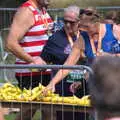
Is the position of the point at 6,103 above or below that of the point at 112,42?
below

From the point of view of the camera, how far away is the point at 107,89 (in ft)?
6.59

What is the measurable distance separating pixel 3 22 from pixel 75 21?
17.6 ft

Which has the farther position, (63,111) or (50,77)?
(50,77)

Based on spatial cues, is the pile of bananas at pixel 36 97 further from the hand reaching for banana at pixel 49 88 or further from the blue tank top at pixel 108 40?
the blue tank top at pixel 108 40

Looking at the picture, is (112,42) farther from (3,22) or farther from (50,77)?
(3,22)

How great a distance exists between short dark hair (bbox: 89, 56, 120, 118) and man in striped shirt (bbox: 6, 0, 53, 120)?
3.88 metres

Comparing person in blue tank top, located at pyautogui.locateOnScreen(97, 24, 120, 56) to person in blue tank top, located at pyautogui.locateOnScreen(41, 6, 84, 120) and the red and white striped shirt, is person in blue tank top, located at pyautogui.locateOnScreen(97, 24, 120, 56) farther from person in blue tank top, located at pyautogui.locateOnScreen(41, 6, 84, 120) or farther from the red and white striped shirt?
the red and white striped shirt

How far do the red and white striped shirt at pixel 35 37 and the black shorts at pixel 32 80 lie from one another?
6cm

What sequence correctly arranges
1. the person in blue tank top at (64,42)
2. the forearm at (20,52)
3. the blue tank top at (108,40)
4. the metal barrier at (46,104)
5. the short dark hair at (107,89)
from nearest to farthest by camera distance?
1. the short dark hair at (107,89)
2. the metal barrier at (46,104)
3. the blue tank top at (108,40)
4. the forearm at (20,52)
5. the person in blue tank top at (64,42)

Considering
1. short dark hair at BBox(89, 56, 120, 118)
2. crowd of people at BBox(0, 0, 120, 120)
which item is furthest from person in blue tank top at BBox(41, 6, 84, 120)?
short dark hair at BBox(89, 56, 120, 118)

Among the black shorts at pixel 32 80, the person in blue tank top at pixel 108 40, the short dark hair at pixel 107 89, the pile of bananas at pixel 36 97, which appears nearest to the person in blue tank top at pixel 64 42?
the black shorts at pixel 32 80

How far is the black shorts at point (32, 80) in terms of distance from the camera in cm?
610

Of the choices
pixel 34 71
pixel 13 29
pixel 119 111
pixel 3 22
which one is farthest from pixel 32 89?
pixel 3 22

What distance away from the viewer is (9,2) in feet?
57.3
